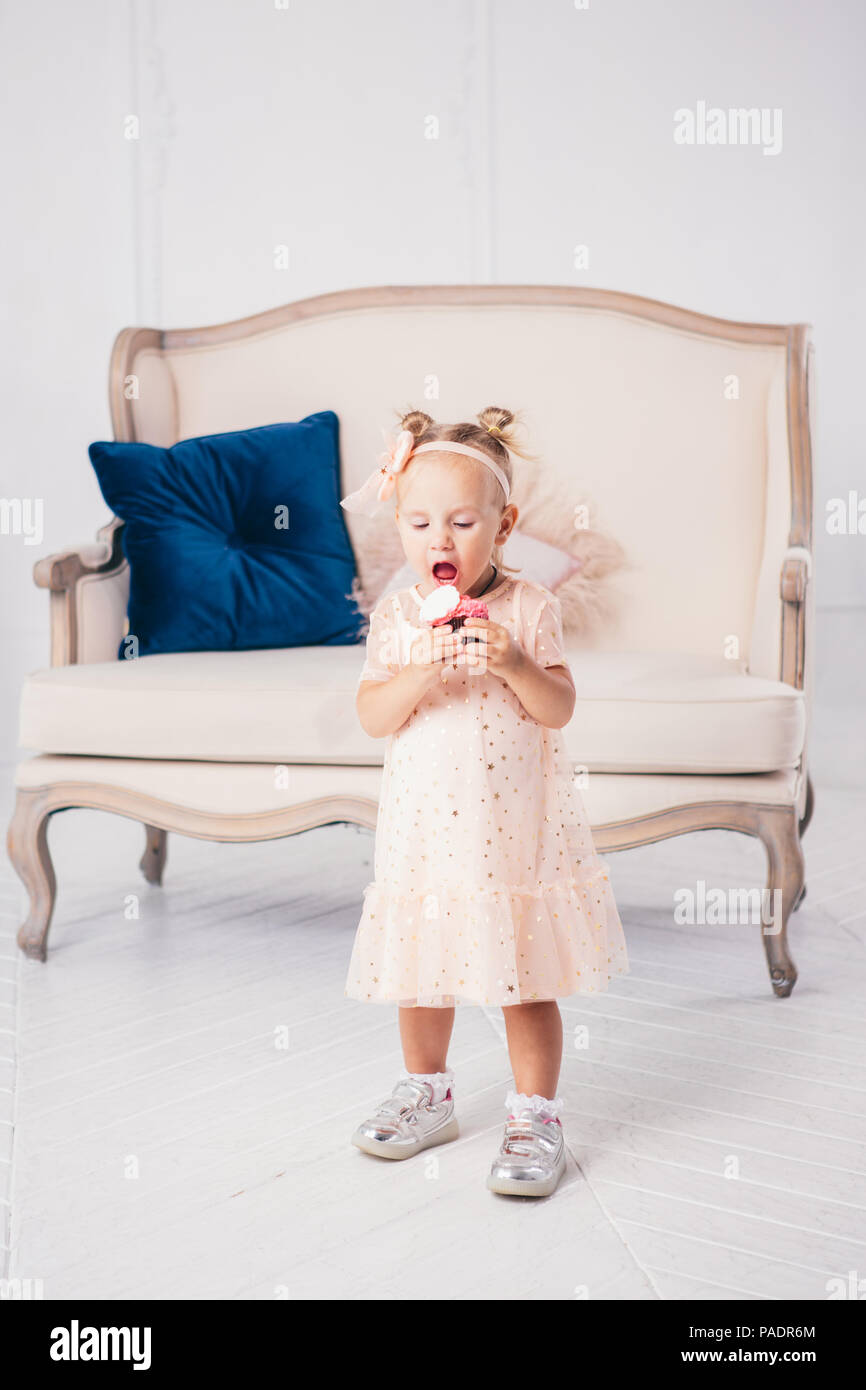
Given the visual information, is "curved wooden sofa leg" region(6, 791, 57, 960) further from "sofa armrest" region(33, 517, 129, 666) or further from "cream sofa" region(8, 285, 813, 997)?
"sofa armrest" region(33, 517, 129, 666)

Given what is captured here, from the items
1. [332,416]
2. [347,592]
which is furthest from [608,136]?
[347,592]

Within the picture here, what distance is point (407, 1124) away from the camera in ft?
4.58

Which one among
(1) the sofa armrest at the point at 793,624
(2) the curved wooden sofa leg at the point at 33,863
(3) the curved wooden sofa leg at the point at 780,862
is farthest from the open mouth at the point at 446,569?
(2) the curved wooden sofa leg at the point at 33,863

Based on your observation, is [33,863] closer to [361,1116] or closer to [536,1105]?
[361,1116]

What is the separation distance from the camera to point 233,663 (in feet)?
6.76

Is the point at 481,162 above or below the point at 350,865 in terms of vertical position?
above

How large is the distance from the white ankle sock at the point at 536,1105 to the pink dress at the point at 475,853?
0.41 feet

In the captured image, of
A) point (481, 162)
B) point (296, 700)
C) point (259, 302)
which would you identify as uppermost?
point (481, 162)

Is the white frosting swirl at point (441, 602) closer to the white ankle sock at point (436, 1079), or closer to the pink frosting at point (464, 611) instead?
the pink frosting at point (464, 611)

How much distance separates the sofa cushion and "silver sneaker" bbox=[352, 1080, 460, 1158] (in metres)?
0.60

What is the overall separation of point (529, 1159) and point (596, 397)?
1.64 m

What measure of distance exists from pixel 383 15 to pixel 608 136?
0.76m
